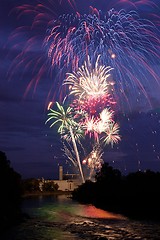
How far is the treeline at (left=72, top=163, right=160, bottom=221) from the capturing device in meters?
68.0

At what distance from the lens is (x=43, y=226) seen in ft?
163

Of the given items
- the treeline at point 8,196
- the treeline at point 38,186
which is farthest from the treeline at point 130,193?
the treeline at point 38,186

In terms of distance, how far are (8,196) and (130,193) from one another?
1083 inches

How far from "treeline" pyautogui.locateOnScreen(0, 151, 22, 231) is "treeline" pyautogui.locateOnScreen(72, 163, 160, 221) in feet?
62.6

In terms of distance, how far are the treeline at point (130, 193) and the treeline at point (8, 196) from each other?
19069 mm

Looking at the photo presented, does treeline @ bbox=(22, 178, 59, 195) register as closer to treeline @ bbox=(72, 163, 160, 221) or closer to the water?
treeline @ bbox=(72, 163, 160, 221)

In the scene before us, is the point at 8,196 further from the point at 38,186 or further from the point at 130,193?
the point at 38,186

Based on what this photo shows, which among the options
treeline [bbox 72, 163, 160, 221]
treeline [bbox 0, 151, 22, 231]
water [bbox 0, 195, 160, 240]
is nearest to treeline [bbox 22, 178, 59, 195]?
treeline [bbox 72, 163, 160, 221]

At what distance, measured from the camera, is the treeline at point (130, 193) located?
68000 mm

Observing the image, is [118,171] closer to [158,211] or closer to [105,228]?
[158,211]

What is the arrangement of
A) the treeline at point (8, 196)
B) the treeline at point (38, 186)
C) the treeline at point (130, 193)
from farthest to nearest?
the treeline at point (38, 186) → the treeline at point (130, 193) → the treeline at point (8, 196)

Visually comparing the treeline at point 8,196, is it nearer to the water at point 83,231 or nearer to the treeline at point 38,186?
the water at point 83,231

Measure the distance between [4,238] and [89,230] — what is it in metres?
10.9

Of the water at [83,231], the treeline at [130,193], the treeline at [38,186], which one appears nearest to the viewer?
the water at [83,231]
